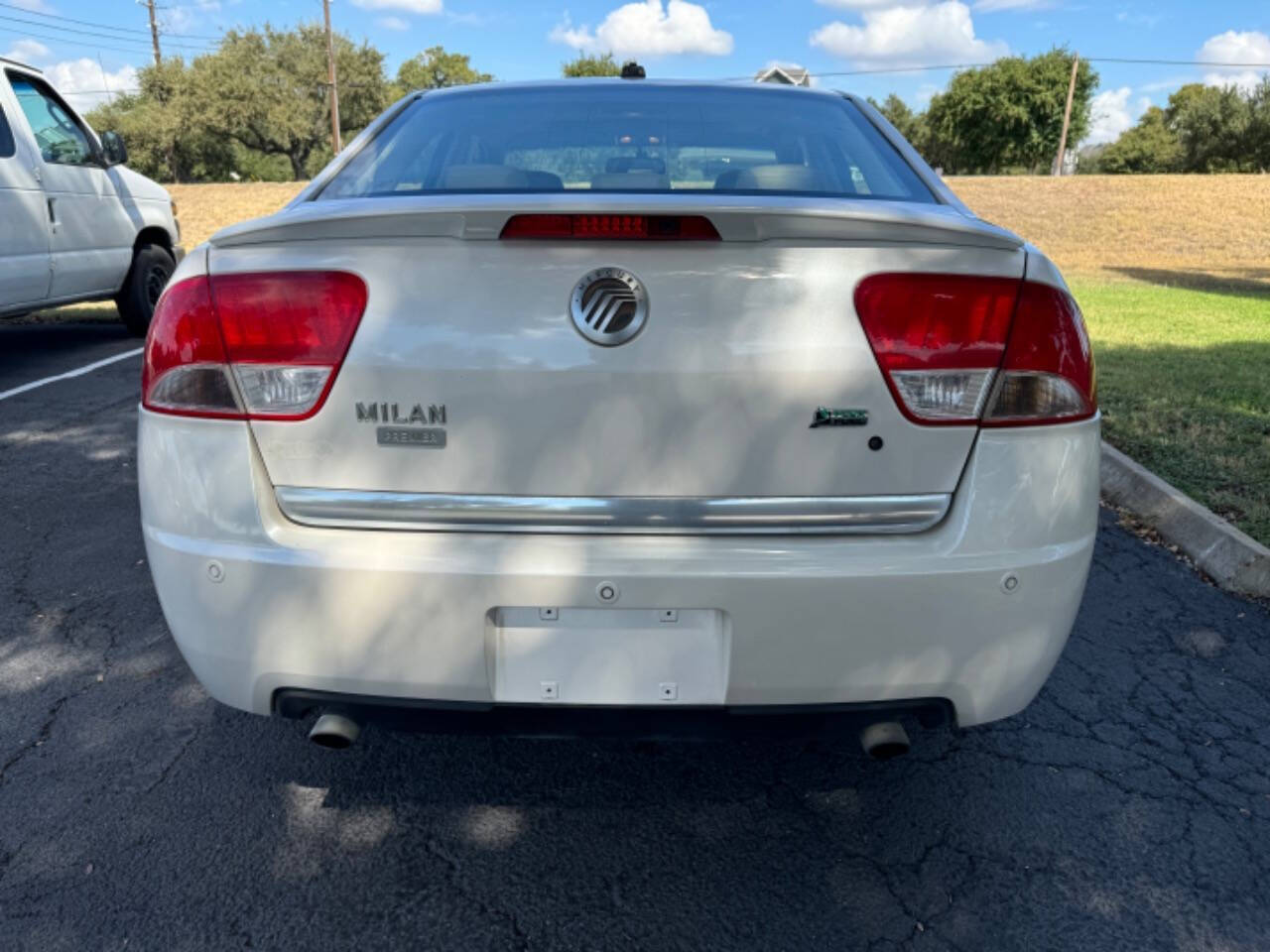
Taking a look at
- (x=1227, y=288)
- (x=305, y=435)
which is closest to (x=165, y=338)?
(x=305, y=435)

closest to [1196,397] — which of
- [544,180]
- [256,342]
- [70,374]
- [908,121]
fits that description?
[544,180]

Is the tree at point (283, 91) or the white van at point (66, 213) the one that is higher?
the tree at point (283, 91)

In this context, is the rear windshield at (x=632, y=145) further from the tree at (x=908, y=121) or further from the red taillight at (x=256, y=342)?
the tree at (x=908, y=121)

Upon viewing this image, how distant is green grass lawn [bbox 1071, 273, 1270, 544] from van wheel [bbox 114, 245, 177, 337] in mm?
7415

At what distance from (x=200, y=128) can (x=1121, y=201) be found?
1667 inches

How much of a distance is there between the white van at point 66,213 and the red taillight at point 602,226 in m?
6.11

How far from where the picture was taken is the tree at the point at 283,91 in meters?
48.6

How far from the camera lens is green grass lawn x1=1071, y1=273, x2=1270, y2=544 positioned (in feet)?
14.4

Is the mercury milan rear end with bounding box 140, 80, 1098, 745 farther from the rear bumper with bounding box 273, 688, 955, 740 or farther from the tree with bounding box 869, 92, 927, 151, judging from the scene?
the tree with bounding box 869, 92, 927, 151

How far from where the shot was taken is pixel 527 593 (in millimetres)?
1739

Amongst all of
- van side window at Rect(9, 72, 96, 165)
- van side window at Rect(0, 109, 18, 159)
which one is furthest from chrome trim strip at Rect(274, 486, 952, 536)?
van side window at Rect(9, 72, 96, 165)

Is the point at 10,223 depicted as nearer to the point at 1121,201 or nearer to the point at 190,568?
the point at 190,568

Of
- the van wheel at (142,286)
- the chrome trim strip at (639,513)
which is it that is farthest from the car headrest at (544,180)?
the van wheel at (142,286)

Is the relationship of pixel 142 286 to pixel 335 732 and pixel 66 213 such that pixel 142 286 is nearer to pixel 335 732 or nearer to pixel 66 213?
pixel 66 213
